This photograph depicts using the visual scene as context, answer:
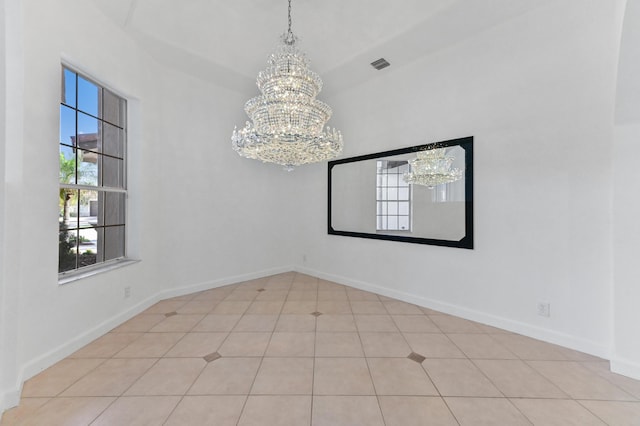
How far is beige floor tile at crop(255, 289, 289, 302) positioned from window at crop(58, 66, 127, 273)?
6.30 feet

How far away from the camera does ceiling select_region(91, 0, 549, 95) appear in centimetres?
273

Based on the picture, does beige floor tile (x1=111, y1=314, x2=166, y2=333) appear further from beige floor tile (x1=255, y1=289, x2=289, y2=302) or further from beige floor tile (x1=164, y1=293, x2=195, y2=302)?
beige floor tile (x1=255, y1=289, x2=289, y2=302)

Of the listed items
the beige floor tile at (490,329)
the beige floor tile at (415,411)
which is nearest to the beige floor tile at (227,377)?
the beige floor tile at (415,411)

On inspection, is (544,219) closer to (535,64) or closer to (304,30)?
(535,64)

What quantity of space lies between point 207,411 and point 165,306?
2.26 meters

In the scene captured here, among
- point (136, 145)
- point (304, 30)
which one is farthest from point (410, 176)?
point (136, 145)

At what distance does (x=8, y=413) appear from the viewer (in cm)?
159

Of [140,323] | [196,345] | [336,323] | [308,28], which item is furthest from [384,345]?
[308,28]

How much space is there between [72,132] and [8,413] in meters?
2.39

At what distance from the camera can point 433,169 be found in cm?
328

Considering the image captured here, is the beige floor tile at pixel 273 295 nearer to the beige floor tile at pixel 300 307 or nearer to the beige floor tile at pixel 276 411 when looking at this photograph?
the beige floor tile at pixel 300 307

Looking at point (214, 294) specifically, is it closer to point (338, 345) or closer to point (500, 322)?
point (338, 345)

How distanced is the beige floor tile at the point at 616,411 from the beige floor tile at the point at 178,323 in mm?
3432

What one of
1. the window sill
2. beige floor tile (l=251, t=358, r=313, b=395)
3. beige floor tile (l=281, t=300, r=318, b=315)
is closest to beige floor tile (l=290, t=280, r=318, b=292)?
beige floor tile (l=281, t=300, r=318, b=315)
